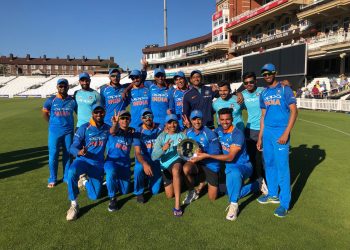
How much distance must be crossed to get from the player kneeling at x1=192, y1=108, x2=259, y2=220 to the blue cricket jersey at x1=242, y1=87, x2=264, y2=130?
89 cm

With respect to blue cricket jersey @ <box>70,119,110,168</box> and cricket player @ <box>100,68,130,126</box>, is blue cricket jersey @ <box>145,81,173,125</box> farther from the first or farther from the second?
blue cricket jersey @ <box>70,119,110,168</box>

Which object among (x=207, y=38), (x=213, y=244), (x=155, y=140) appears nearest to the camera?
(x=213, y=244)

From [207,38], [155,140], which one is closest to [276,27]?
[207,38]

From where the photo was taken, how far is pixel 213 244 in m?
3.70

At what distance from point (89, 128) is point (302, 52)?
2953cm

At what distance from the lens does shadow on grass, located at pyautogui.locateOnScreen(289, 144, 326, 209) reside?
5746 millimetres

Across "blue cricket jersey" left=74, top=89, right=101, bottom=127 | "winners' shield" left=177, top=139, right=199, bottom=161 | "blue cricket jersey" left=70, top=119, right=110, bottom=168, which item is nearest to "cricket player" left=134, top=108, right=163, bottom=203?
"blue cricket jersey" left=70, top=119, right=110, bottom=168

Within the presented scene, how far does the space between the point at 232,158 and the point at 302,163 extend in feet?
12.3

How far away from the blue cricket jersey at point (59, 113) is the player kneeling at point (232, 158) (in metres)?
2.87

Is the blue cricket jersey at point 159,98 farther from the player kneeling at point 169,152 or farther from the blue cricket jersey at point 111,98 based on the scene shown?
the player kneeling at point 169,152

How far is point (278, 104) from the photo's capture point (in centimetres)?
454

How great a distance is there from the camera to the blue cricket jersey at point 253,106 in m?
5.68

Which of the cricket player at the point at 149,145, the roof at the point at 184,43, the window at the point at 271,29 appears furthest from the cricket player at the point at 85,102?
the roof at the point at 184,43

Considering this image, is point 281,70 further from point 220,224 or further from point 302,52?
point 220,224
